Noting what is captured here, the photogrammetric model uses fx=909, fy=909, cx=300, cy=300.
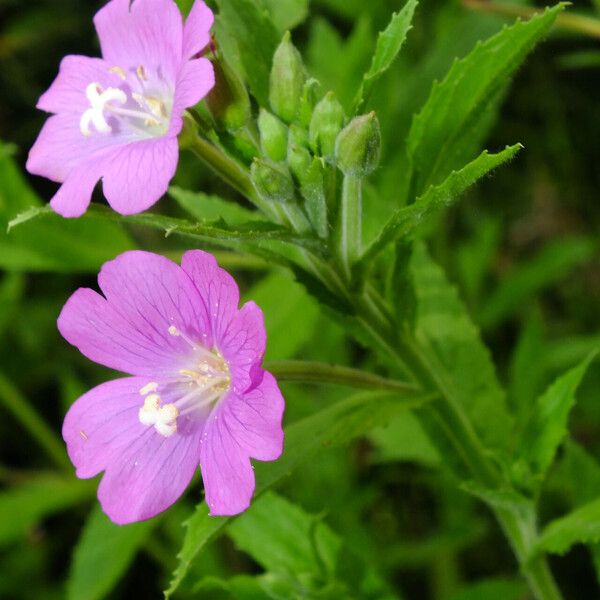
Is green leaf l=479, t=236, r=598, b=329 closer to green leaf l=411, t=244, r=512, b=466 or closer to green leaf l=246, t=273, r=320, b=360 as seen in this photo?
green leaf l=246, t=273, r=320, b=360

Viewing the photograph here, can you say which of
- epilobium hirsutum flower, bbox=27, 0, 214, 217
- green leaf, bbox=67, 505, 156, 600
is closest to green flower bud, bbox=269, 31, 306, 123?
epilobium hirsutum flower, bbox=27, 0, 214, 217

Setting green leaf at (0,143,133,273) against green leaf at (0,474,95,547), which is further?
green leaf at (0,474,95,547)

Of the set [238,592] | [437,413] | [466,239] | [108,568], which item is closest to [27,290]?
[108,568]

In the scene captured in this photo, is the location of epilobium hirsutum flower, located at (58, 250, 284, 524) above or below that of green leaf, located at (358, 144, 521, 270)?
below

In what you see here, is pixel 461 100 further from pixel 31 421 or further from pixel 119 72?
pixel 31 421

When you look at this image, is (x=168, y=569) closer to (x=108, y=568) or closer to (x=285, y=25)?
(x=108, y=568)
